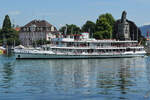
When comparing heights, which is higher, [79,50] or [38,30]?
[38,30]

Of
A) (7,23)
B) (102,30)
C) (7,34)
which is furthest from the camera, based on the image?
(7,34)

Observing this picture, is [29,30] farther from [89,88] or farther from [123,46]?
[89,88]

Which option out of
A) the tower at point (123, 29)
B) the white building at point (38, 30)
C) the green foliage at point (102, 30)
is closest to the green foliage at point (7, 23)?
the white building at point (38, 30)

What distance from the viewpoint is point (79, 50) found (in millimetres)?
83062

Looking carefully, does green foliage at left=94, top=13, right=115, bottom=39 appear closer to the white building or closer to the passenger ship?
the passenger ship

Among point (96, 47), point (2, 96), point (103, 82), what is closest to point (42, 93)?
point (2, 96)

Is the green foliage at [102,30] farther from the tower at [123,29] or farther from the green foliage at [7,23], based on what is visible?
the green foliage at [7,23]

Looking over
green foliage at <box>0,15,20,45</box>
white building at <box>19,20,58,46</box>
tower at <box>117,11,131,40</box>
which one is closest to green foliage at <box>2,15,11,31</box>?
green foliage at <box>0,15,20,45</box>

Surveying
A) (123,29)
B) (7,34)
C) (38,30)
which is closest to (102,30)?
(123,29)

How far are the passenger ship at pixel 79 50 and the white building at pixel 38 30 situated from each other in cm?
6975

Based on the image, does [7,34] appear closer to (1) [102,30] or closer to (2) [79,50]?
(1) [102,30]

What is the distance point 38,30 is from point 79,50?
274 ft

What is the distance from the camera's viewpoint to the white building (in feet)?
528

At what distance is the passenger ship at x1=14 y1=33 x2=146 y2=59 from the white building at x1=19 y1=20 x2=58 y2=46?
69.7m
